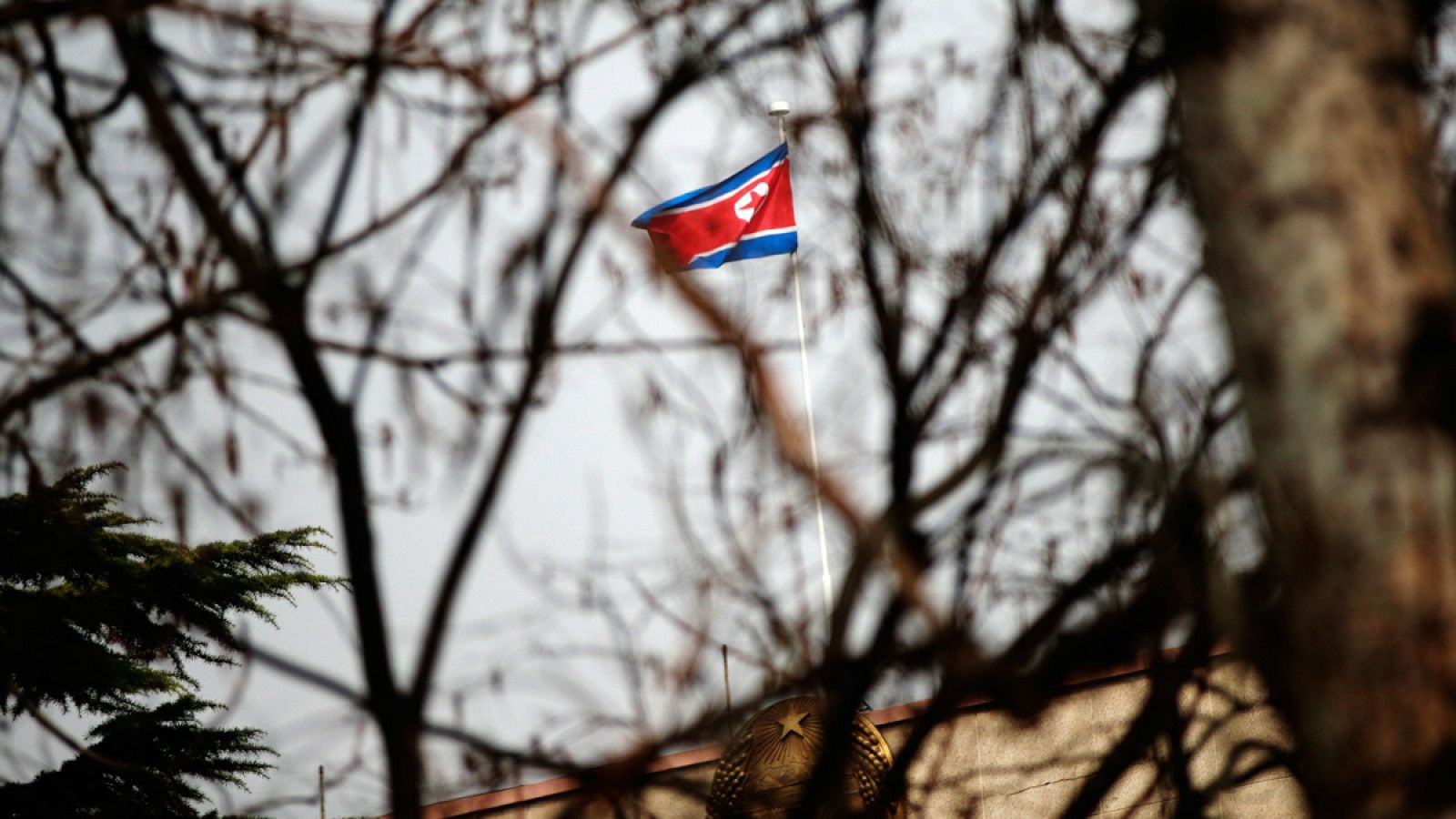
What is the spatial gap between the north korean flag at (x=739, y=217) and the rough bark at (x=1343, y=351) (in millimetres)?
4049

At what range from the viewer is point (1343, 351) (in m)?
1.76

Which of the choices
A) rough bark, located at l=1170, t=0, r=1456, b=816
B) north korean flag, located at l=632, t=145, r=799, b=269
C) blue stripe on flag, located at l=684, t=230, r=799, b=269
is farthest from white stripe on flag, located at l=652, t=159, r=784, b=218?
rough bark, located at l=1170, t=0, r=1456, b=816

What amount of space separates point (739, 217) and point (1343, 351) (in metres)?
5.28

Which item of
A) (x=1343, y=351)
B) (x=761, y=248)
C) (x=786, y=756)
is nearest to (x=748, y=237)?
(x=761, y=248)

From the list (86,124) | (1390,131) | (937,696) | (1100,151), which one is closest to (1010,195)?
(1100,151)

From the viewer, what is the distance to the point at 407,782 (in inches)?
94.3

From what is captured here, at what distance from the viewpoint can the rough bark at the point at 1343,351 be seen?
1.68 metres

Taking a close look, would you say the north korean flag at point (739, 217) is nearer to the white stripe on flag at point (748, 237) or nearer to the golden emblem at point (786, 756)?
the white stripe on flag at point (748, 237)

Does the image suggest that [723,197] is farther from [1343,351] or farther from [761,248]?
[1343,351]

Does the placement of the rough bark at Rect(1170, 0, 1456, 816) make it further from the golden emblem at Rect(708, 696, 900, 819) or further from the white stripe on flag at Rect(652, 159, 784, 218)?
the golden emblem at Rect(708, 696, 900, 819)

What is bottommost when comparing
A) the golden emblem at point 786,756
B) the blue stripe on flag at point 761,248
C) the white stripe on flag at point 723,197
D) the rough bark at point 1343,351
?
the rough bark at point 1343,351

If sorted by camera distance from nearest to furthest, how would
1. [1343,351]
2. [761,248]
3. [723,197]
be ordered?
[1343,351] < [761,248] < [723,197]

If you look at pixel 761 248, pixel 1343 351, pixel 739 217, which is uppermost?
pixel 739 217

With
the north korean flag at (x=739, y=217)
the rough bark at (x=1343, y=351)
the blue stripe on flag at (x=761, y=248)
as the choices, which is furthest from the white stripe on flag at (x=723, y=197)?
the rough bark at (x=1343, y=351)
